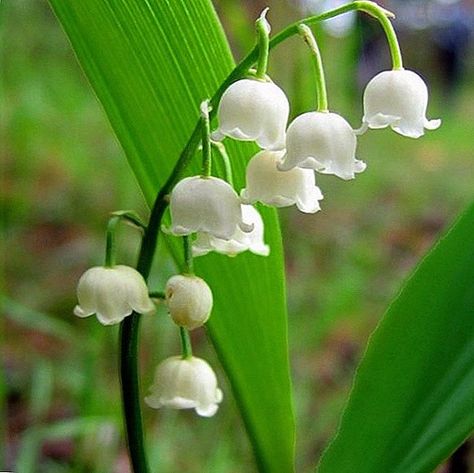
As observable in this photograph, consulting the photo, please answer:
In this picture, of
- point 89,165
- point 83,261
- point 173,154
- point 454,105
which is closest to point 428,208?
point 89,165

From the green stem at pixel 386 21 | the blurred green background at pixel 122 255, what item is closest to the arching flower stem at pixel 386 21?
the green stem at pixel 386 21

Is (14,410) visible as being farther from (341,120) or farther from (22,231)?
(341,120)

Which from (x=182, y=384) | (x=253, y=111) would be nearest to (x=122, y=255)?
(x=182, y=384)

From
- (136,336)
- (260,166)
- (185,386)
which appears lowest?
(185,386)

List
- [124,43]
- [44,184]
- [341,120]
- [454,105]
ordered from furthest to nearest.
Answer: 1. [454,105]
2. [44,184]
3. [124,43]
4. [341,120]

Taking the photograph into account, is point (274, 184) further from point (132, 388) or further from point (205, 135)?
point (132, 388)

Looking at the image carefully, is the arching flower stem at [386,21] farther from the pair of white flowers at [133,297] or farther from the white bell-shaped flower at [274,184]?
the pair of white flowers at [133,297]
